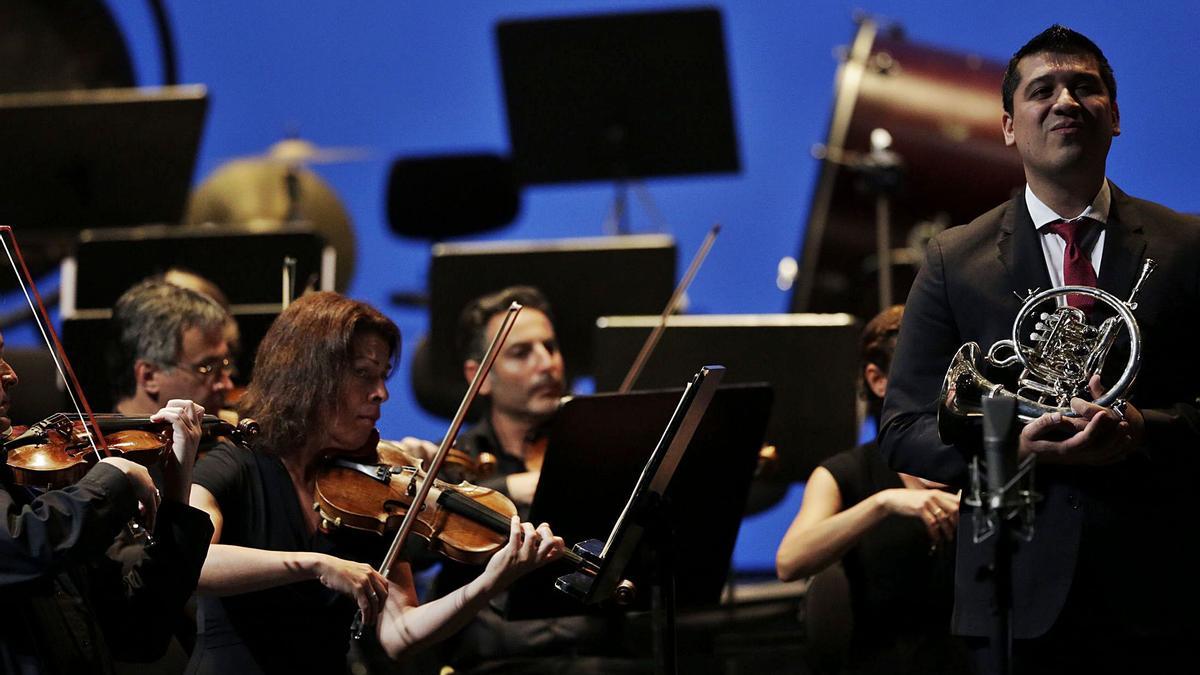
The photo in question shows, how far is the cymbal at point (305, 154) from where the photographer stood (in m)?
6.31

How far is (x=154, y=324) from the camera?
3.55 meters

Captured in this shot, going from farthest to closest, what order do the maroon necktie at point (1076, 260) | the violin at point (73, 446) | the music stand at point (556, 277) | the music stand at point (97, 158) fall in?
the music stand at point (97, 158)
the music stand at point (556, 277)
the violin at point (73, 446)
the maroon necktie at point (1076, 260)

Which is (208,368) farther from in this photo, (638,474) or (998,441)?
(998,441)

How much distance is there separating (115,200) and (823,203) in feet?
7.89

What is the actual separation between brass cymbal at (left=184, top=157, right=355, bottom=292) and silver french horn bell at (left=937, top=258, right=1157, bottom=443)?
164 inches

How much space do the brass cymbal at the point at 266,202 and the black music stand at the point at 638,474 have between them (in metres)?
3.22

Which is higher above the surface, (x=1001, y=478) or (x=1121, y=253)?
(x=1121, y=253)

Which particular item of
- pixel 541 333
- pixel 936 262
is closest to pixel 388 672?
pixel 541 333

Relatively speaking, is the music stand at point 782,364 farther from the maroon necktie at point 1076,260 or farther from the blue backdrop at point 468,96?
the blue backdrop at point 468,96

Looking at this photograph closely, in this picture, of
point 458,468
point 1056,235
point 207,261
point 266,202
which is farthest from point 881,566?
point 266,202

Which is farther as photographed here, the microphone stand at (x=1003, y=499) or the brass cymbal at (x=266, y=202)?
the brass cymbal at (x=266, y=202)

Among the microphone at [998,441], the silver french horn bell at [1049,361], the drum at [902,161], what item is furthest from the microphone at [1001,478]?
the drum at [902,161]

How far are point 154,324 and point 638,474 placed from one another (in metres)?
1.22

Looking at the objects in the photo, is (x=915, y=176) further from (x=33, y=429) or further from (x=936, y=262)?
(x=33, y=429)
